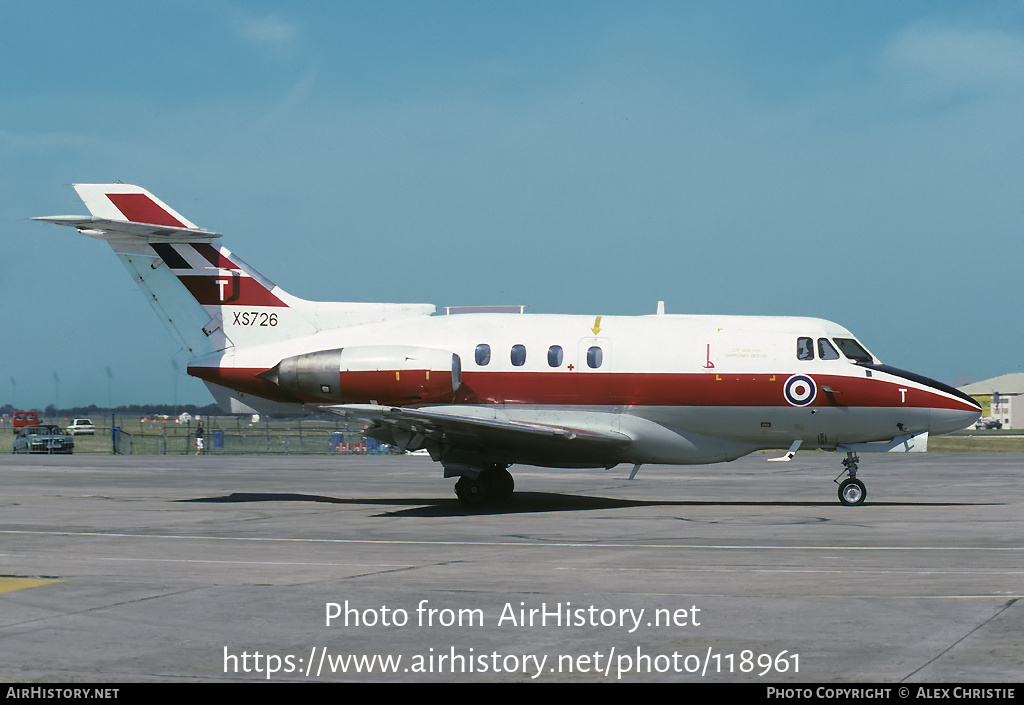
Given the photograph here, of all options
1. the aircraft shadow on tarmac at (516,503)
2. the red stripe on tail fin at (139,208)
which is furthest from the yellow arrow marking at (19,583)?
the red stripe on tail fin at (139,208)

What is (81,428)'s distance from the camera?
322 feet

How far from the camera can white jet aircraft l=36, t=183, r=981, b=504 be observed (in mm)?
22469

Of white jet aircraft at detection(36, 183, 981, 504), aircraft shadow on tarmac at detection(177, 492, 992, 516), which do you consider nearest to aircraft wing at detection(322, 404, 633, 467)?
white jet aircraft at detection(36, 183, 981, 504)

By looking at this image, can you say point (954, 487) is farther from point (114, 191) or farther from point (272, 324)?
point (114, 191)

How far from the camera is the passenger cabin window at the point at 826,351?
22812 millimetres

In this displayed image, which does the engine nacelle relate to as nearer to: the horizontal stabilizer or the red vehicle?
the horizontal stabilizer

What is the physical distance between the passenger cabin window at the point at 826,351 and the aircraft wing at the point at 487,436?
13.8 ft

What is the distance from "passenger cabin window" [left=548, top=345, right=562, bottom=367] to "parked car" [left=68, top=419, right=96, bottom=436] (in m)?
Answer: 82.0

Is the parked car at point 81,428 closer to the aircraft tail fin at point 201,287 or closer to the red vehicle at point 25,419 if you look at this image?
the red vehicle at point 25,419

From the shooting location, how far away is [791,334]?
23031 millimetres

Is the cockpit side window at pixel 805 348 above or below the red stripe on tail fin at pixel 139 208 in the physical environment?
below

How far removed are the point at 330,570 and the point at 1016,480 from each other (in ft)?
81.2

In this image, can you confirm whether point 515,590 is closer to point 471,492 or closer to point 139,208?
point 471,492
